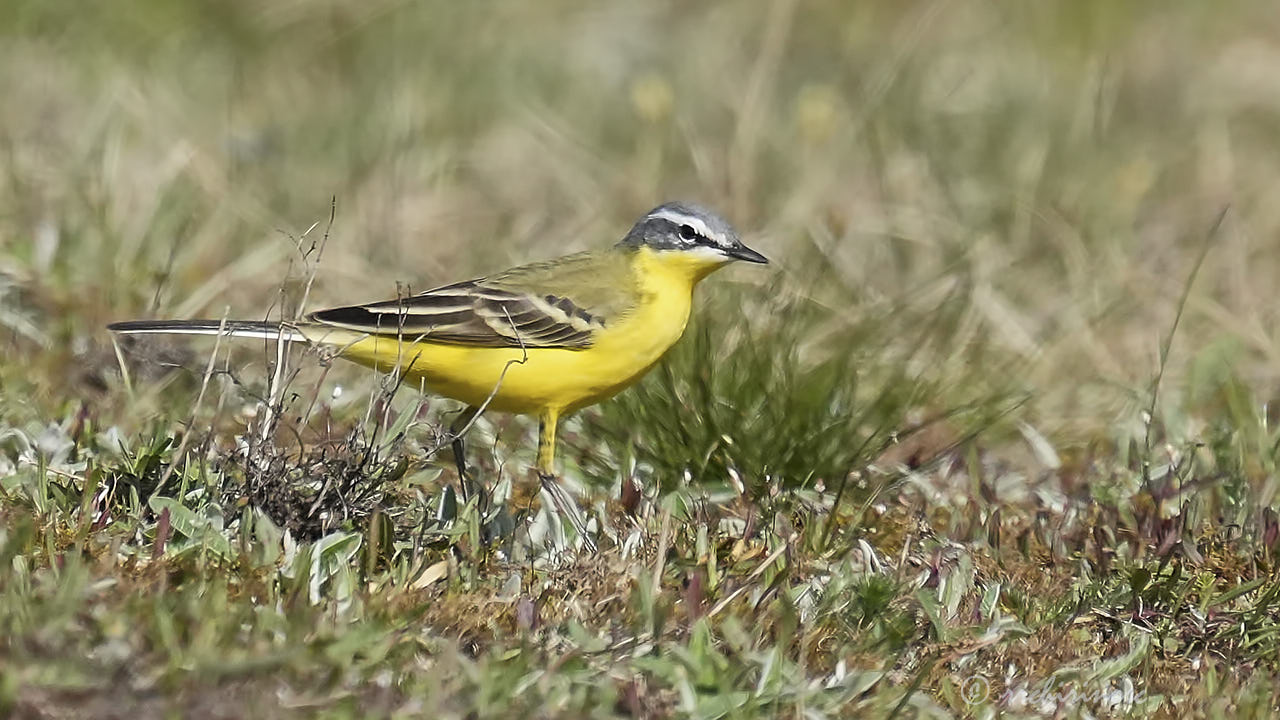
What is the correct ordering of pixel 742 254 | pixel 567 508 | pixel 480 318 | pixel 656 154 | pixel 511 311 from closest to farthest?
pixel 567 508 < pixel 480 318 < pixel 511 311 < pixel 742 254 < pixel 656 154

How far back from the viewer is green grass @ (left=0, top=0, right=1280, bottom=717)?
4262 millimetres

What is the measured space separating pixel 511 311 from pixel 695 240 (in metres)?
0.77

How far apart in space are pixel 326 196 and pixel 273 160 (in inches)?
20.2

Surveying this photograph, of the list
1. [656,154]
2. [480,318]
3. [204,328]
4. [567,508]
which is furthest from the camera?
[656,154]

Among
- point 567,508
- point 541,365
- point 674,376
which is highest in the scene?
point 541,365

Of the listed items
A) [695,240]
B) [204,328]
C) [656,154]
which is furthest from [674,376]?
[656,154]

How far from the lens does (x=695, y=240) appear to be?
6332mm

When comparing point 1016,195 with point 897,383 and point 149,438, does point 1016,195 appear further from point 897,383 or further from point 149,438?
point 149,438

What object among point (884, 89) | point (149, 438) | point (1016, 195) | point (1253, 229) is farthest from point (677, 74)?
point (149, 438)

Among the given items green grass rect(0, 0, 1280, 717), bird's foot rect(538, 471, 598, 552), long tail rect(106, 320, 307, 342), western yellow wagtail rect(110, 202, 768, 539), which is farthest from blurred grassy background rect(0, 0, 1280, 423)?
bird's foot rect(538, 471, 598, 552)

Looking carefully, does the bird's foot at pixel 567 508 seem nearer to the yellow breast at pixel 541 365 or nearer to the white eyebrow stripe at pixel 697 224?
the yellow breast at pixel 541 365

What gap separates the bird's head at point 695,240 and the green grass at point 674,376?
0.92ft

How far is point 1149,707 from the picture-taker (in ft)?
14.6

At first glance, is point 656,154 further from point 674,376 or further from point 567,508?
point 567,508
